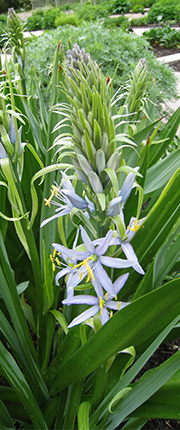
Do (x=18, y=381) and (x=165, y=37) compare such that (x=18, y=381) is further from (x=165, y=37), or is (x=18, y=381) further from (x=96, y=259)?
(x=165, y=37)

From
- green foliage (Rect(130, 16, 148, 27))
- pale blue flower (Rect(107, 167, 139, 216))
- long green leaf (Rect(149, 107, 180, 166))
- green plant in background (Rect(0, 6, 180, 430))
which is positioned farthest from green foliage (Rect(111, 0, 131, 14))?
pale blue flower (Rect(107, 167, 139, 216))

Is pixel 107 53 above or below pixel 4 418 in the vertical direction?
above

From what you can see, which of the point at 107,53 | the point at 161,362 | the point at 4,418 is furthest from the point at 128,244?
the point at 107,53

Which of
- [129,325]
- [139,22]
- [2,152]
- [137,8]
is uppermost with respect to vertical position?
[137,8]

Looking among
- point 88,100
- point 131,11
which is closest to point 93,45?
point 88,100

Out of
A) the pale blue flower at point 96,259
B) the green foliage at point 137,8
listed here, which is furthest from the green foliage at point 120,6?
the pale blue flower at point 96,259

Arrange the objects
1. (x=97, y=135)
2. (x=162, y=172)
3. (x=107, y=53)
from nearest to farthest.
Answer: (x=97, y=135), (x=162, y=172), (x=107, y=53)

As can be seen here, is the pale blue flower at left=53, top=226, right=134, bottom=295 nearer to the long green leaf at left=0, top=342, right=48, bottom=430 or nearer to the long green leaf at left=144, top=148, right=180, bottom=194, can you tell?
the long green leaf at left=0, top=342, right=48, bottom=430
